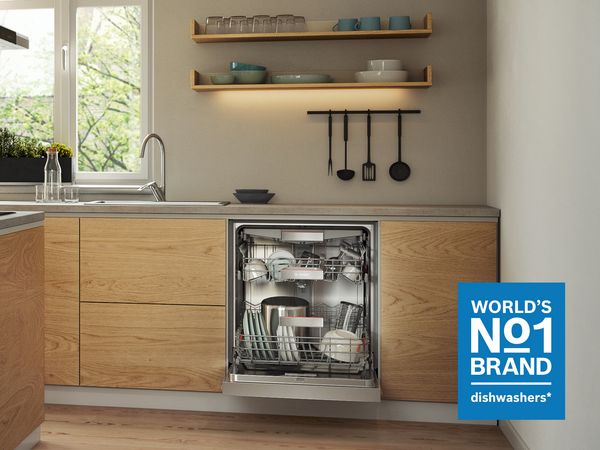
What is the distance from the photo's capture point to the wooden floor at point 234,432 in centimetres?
259

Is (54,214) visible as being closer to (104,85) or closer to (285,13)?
(104,85)

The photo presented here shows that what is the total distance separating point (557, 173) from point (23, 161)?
9.06 ft

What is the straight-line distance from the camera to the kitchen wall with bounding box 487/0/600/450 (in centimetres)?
173

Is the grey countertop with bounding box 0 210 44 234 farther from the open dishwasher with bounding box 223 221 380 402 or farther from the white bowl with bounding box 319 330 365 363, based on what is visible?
the white bowl with bounding box 319 330 365 363

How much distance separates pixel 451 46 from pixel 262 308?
5.27 feet

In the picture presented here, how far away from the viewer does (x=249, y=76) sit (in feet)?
10.6

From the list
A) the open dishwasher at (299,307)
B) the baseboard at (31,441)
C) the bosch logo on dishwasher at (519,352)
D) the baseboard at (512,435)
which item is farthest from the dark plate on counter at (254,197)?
the baseboard at (512,435)

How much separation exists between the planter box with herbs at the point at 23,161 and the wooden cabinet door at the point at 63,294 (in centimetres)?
66

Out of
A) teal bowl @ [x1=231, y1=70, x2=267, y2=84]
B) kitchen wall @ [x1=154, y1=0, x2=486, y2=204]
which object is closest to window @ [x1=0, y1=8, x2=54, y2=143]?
kitchen wall @ [x1=154, y1=0, x2=486, y2=204]

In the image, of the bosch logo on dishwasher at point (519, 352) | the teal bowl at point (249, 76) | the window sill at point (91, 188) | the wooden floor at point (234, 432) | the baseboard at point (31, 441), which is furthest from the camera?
the window sill at point (91, 188)

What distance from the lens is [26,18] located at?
3678mm

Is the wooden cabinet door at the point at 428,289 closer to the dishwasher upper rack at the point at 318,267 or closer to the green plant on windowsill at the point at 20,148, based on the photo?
the dishwasher upper rack at the point at 318,267

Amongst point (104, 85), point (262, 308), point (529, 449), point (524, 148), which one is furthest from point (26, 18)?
point (529, 449)

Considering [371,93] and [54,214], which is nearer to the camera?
[54,214]
